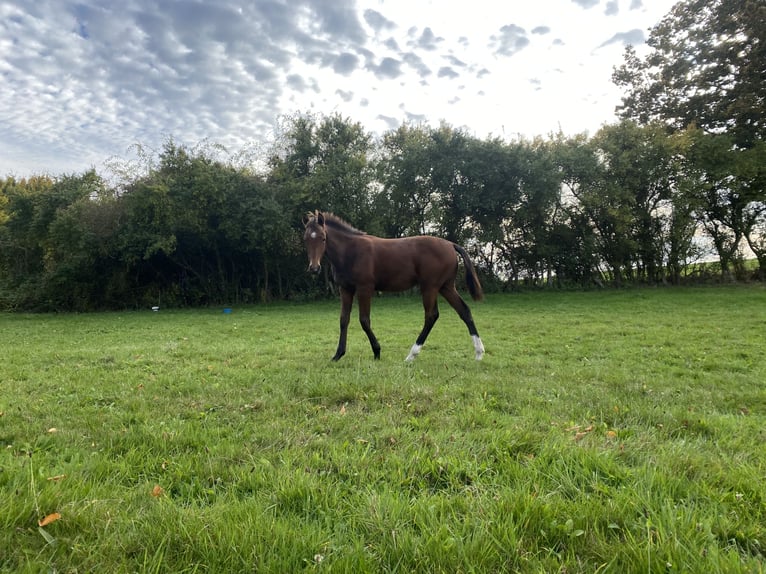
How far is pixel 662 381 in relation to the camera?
5.22 metres

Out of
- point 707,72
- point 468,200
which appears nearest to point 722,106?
point 707,72

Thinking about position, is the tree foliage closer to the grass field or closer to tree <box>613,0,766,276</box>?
tree <box>613,0,766,276</box>

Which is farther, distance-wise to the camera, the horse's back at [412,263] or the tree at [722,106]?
the tree at [722,106]

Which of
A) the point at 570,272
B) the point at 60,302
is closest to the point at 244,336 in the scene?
the point at 60,302

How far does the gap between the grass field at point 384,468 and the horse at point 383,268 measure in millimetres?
1029

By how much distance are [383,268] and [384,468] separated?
15.8 feet

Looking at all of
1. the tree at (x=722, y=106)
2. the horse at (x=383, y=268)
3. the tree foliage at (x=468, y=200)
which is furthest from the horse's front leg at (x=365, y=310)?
the tree at (x=722, y=106)

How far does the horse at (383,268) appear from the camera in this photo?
707 centimetres

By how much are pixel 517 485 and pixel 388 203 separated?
23588 millimetres

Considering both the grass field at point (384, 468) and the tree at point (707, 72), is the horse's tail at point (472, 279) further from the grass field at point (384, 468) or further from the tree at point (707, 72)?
the tree at point (707, 72)

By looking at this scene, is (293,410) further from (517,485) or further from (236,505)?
(517,485)

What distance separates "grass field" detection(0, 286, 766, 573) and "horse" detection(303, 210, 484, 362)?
3.38ft

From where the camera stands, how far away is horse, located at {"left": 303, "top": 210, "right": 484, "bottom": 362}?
707 centimetres

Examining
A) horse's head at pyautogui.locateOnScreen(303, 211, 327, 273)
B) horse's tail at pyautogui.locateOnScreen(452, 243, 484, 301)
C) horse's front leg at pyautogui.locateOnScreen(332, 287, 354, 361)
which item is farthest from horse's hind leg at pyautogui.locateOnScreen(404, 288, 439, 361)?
horse's head at pyautogui.locateOnScreen(303, 211, 327, 273)
